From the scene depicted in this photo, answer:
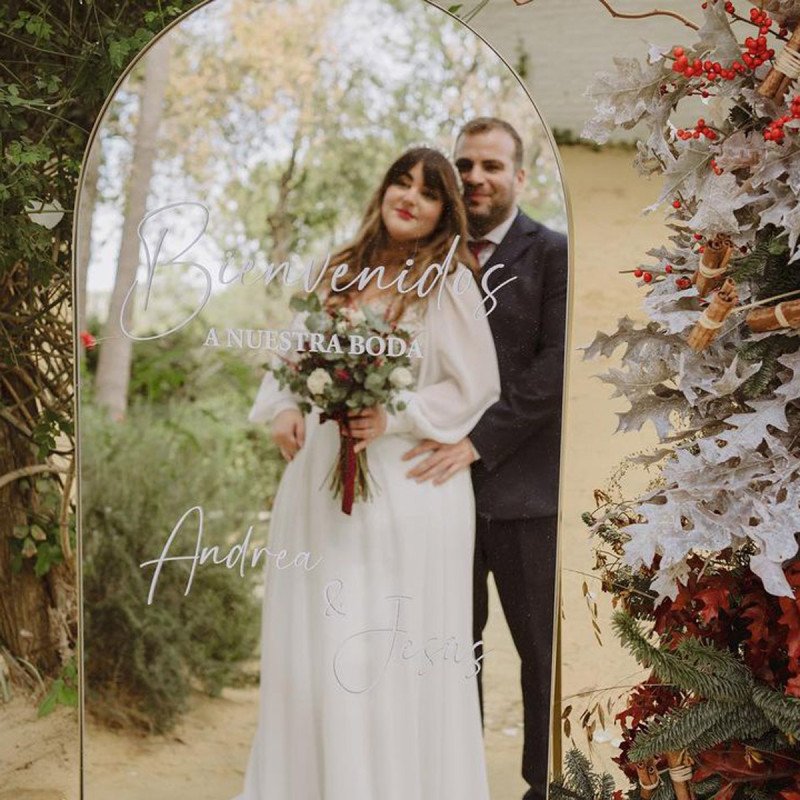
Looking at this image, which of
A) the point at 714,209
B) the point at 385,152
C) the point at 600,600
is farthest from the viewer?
the point at 600,600

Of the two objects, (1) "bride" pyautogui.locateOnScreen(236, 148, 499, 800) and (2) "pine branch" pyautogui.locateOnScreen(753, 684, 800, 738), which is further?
(1) "bride" pyautogui.locateOnScreen(236, 148, 499, 800)

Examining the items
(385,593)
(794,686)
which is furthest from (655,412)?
(385,593)

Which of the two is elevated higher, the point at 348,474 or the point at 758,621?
the point at 348,474

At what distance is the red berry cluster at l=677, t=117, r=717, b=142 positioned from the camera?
56.2 inches

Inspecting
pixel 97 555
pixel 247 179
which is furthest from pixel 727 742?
pixel 247 179

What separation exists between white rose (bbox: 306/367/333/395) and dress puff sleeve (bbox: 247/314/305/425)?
5 cm

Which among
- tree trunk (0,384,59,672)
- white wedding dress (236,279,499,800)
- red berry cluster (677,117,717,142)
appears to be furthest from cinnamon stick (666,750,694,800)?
tree trunk (0,384,59,672)

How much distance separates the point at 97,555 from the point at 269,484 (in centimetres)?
33

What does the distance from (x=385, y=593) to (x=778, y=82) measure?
3.35ft

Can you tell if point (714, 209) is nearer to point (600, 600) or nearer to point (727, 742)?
Result: point (727, 742)

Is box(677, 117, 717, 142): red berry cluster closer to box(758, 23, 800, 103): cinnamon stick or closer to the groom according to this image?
box(758, 23, 800, 103): cinnamon stick

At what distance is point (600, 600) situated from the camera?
2.16 meters

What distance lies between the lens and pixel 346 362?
1679mm

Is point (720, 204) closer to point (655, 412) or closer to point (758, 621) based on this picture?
point (655, 412)
